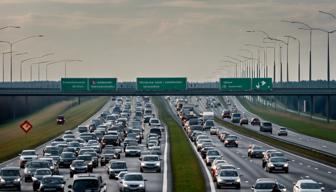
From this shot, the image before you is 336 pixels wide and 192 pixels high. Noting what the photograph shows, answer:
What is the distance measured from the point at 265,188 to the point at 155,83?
9594 cm

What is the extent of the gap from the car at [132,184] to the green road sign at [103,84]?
3387 inches

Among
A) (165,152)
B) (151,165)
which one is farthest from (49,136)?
(151,165)

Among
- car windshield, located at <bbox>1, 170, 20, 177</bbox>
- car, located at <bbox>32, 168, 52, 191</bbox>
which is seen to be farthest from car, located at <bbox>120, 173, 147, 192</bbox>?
car windshield, located at <bbox>1, 170, 20, 177</bbox>

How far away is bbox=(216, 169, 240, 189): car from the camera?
68.2m

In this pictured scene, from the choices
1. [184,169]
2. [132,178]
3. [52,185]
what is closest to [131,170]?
[184,169]

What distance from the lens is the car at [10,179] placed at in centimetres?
6662

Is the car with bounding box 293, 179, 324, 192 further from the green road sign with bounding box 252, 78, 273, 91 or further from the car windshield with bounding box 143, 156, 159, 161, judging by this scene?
the green road sign with bounding box 252, 78, 273, 91

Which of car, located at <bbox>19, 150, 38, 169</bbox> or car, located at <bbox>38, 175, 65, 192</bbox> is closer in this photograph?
car, located at <bbox>38, 175, 65, 192</bbox>

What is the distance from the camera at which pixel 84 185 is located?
5247 centimetres

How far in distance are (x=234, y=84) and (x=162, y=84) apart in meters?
10.4

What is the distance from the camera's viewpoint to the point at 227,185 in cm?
6850

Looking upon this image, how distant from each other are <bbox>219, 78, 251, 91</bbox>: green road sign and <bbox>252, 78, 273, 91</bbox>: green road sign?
84cm

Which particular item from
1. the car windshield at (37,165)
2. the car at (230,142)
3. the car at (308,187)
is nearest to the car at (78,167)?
the car windshield at (37,165)

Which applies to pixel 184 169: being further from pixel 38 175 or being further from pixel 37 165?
pixel 38 175
